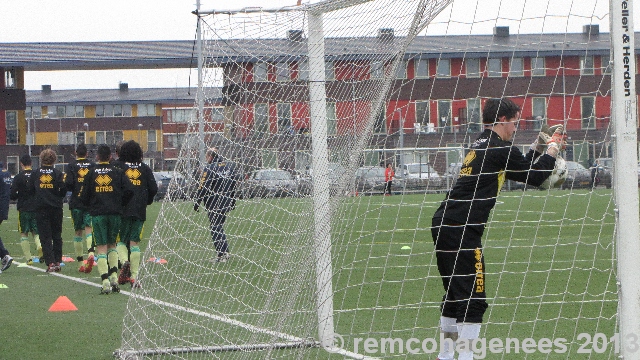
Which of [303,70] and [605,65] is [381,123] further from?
[605,65]

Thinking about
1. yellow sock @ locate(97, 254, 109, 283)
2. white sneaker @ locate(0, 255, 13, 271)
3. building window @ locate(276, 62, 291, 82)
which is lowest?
white sneaker @ locate(0, 255, 13, 271)

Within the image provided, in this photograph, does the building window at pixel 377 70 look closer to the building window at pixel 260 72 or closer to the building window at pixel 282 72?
the building window at pixel 282 72

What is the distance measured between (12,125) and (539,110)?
166ft

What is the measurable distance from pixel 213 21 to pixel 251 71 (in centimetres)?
50

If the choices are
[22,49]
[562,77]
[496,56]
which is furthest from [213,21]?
[22,49]

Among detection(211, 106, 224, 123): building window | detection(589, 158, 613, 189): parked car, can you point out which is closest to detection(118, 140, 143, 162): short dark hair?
detection(211, 106, 224, 123): building window

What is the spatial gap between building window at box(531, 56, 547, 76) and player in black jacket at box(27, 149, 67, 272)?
9395 mm

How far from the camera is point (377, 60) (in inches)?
271

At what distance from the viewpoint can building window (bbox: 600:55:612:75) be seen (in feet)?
16.3

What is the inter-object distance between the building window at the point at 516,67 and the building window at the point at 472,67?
282 mm

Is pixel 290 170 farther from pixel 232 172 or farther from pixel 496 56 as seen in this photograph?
pixel 496 56

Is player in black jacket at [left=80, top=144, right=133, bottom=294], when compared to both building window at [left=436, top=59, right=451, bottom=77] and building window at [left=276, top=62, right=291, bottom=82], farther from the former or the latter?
building window at [left=436, top=59, right=451, bottom=77]

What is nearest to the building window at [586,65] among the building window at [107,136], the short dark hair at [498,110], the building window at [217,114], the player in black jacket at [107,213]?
the short dark hair at [498,110]

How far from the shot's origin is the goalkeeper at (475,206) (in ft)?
19.0
